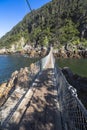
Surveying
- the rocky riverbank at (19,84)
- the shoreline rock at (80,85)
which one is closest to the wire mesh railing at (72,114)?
the rocky riverbank at (19,84)

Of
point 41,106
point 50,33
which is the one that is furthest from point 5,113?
point 50,33

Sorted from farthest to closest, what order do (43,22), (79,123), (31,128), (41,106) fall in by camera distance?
1. (43,22)
2. (41,106)
3. (31,128)
4. (79,123)

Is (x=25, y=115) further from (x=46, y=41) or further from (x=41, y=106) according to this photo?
(x=46, y=41)

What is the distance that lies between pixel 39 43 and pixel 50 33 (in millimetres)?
7975

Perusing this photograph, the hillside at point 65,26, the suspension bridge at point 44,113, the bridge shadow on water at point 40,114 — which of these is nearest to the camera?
the suspension bridge at point 44,113

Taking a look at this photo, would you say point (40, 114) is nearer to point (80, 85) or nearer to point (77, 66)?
point (80, 85)

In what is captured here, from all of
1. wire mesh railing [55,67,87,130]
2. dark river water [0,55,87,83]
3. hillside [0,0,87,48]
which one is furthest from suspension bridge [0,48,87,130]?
hillside [0,0,87,48]

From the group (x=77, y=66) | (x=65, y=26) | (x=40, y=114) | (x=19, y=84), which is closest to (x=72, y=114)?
(x=40, y=114)

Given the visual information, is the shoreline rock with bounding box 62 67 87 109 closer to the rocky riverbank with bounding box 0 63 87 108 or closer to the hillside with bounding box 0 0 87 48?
the rocky riverbank with bounding box 0 63 87 108

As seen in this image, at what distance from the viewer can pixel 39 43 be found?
11281 centimetres

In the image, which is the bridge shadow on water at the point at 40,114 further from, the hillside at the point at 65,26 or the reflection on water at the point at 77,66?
the hillside at the point at 65,26

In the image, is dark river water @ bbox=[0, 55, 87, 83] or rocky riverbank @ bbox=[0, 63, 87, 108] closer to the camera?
rocky riverbank @ bbox=[0, 63, 87, 108]

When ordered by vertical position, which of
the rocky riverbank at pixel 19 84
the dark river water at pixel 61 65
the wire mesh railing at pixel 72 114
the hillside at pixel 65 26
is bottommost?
the dark river water at pixel 61 65

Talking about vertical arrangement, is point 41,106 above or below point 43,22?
below
